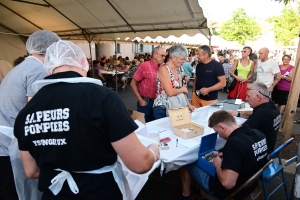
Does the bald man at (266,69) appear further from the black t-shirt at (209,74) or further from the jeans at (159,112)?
the jeans at (159,112)

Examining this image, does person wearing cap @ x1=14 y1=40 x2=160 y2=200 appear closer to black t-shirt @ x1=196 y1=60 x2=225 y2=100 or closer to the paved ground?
the paved ground

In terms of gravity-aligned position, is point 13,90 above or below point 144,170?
above

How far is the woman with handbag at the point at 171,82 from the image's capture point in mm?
2568

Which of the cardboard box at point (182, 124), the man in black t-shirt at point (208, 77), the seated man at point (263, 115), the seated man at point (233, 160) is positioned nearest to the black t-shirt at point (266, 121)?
the seated man at point (263, 115)

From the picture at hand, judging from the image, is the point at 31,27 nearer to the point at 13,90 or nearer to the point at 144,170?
the point at 13,90

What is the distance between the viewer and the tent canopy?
4.17 m

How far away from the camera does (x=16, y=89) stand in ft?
4.64

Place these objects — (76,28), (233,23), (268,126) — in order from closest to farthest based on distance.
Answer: (268,126) < (76,28) < (233,23)

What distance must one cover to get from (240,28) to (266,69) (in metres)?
30.4

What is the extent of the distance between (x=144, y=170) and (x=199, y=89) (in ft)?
9.98

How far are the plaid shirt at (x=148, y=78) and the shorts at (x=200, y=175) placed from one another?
1362mm

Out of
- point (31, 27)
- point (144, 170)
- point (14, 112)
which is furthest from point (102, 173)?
point (31, 27)

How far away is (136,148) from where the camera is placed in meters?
0.91

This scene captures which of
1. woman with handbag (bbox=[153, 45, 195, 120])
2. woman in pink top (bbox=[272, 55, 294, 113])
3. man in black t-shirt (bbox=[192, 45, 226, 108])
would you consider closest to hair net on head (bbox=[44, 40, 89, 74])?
woman with handbag (bbox=[153, 45, 195, 120])
